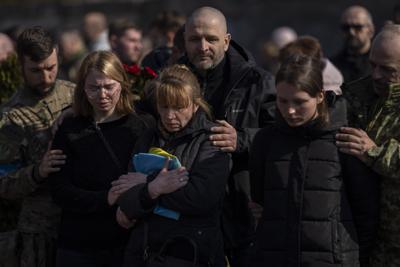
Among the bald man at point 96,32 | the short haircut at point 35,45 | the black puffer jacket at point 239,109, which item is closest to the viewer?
the black puffer jacket at point 239,109

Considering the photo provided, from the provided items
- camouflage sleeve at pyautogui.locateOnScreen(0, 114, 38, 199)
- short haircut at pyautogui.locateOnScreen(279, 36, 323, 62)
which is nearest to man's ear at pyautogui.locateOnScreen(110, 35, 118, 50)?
short haircut at pyautogui.locateOnScreen(279, 36, 323, 62)

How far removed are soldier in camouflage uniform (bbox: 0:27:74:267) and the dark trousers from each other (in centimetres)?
51

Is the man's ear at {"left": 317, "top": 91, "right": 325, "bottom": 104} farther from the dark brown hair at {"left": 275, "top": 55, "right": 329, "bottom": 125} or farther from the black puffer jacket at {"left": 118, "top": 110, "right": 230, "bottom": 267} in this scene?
the black puffer jacket at {"left": 118, "top": 110, "right": 230, "bottom": 267}

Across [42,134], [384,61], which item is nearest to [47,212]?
[42,134]

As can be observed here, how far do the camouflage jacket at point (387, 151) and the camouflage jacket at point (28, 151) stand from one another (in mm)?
2215

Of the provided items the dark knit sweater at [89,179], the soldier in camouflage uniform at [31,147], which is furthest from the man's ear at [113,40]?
the dark knit sweater at [89,179]

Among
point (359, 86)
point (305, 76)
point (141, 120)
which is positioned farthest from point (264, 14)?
point (305, 76)

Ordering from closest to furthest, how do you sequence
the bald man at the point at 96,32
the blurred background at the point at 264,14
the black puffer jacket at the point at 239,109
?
the black puffer jacket at the point at 239,109, the blurred background at the point at 264,14, the bald man at the point at 96,32

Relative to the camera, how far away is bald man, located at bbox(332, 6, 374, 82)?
357 inches


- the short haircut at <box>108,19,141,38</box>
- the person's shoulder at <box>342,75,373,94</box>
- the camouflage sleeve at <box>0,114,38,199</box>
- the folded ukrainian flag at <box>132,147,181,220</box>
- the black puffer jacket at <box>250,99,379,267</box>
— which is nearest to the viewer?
the black puffer jacket at <box>250,99,379,267</box>

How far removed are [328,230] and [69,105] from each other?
2.13 m

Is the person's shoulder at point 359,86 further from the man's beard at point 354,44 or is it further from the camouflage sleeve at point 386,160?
the man's beard at point 354,44

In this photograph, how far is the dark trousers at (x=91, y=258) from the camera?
5.64m

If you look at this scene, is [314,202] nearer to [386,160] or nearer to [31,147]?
[386,160]
